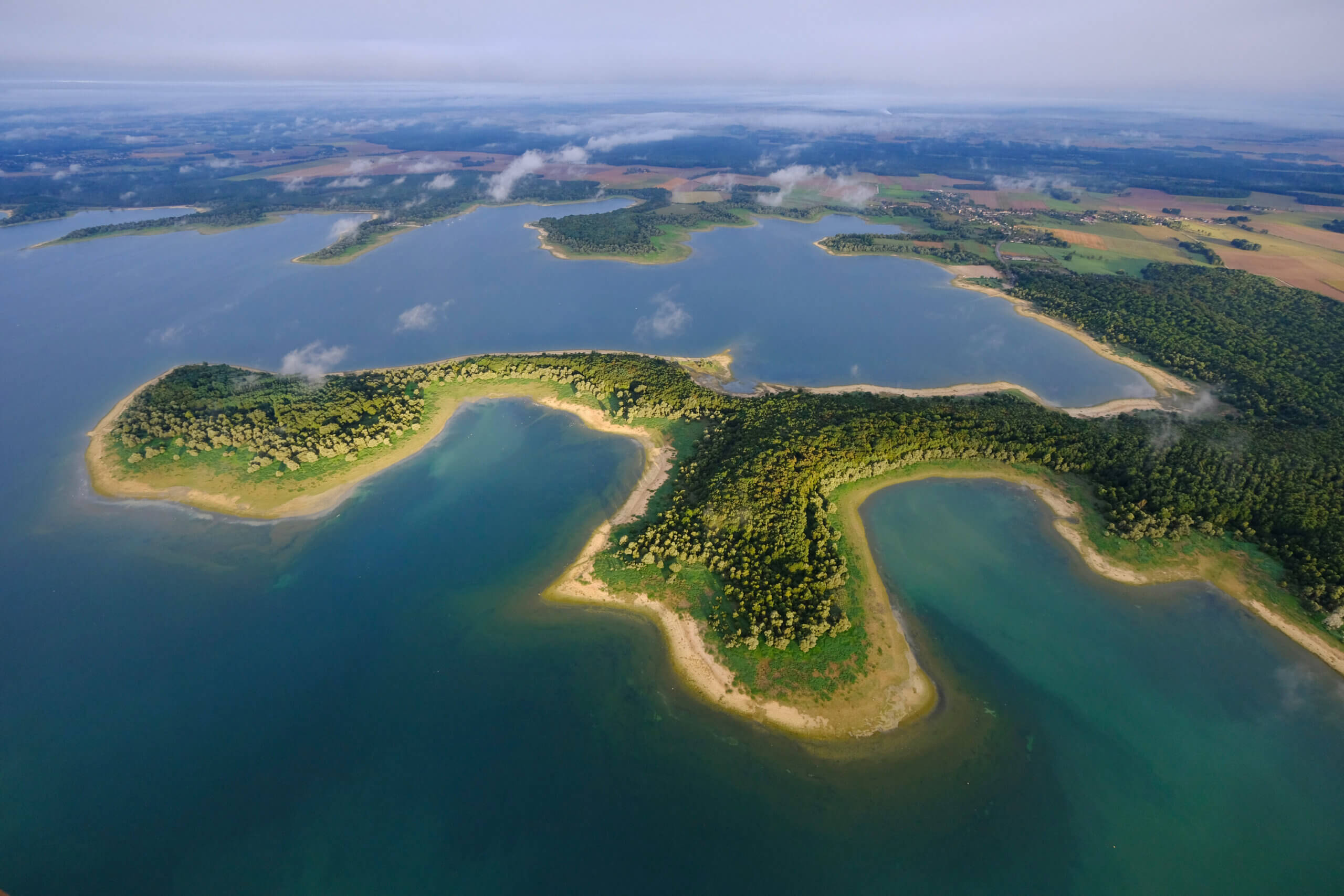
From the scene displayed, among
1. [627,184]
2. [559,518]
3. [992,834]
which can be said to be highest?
[627,184]

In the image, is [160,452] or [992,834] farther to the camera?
[160,452]

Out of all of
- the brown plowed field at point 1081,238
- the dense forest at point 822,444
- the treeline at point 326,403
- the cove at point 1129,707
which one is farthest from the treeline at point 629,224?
the cove at point 1129,707

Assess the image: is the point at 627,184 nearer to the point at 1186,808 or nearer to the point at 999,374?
the point at 999,374

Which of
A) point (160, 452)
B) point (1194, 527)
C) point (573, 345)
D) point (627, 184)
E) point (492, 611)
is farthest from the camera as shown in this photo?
point (627, 184)

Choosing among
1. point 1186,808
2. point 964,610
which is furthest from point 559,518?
point 1186,808

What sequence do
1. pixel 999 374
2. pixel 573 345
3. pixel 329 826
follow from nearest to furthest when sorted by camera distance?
pixel 329 826 → pixel 999 374 → pixel 573 345

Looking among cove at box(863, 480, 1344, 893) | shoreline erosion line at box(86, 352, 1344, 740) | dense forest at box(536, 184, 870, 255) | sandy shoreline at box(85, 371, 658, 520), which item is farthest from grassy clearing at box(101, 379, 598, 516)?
dense forest at box(536, 184, 870, 255)
